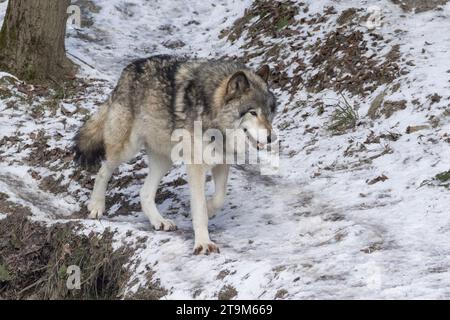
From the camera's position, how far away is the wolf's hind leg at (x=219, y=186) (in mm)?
6684

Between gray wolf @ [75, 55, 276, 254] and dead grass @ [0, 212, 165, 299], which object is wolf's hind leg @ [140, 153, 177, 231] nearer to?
gray wolf @ [75, 55, 276, 254]

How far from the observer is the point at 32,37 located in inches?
442

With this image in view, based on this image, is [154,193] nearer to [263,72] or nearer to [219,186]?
[219,186]

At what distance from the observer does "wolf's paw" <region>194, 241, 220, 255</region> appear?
6039mm

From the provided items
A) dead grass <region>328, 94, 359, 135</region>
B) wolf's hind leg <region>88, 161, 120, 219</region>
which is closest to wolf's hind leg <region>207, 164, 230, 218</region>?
wolf's hind leg <region>88, 161, 120, 219</region>

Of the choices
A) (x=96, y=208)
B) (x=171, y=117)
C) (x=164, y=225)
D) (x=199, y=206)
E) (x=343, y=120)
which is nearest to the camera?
(x=199, y=206)

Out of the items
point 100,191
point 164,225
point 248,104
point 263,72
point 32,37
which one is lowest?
point 164,225

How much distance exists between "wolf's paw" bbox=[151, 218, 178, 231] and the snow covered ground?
0.12 m

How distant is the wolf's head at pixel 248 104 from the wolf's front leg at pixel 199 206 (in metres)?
0.58

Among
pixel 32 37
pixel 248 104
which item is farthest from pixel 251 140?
pixel 32 37

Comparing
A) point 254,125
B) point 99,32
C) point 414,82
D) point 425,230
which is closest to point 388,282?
point 425,230

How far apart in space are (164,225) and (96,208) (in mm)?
1162

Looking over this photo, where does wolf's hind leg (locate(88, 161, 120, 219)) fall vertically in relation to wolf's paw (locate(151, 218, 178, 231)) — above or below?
above
